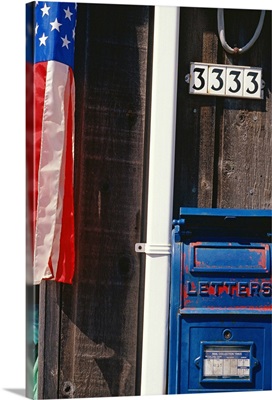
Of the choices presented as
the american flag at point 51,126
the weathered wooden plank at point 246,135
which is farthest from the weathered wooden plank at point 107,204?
the weathered wooden plank at point 246,135

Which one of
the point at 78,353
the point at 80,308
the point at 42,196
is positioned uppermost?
the point at 42,196

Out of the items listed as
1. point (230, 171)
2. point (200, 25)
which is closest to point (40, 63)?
point (200, 25)

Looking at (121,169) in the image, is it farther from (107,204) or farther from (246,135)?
(246,135)

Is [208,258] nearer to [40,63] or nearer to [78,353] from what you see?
[78,353]

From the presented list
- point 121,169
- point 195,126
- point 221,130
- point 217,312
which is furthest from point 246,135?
point 217,312

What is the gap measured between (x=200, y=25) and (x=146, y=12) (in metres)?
0.25

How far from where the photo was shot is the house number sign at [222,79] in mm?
3119

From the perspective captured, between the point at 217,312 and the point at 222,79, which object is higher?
the point at 222,79

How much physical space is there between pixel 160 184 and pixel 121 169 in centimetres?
18

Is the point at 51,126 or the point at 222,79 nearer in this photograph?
the point at 51,126

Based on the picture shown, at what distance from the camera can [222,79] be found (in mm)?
3129

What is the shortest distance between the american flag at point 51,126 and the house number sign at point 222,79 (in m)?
0.56

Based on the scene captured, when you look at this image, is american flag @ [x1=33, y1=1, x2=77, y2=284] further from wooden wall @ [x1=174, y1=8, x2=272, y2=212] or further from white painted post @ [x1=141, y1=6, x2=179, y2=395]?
wooden wall @ [x1=174, y1=8, x2=272, y2=212]

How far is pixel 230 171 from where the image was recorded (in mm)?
3203
